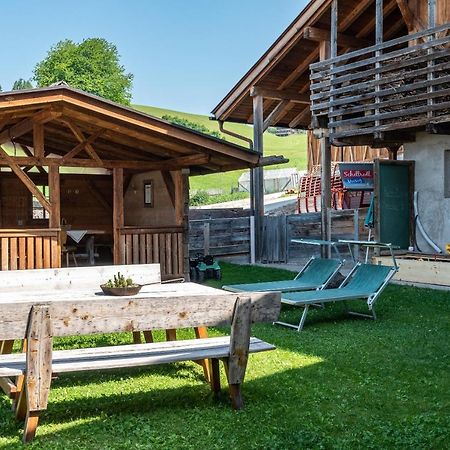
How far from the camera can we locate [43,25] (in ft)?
259

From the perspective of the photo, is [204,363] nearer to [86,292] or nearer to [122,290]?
[122,290]

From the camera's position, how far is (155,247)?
37.6 feet

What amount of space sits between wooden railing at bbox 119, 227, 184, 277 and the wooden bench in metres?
6.20

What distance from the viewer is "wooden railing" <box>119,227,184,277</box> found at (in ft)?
36.9

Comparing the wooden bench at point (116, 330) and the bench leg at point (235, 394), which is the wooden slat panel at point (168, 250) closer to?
the wooden bench at point (116, 330)

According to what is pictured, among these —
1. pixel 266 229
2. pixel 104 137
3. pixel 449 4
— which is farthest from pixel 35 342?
pixel 266 229

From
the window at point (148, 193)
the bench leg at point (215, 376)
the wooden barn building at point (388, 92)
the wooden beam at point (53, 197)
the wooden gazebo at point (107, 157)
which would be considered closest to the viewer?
the bench leg at point (215, 376)

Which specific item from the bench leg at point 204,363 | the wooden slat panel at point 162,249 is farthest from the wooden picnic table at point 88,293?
the wooden slat panel at point 162,249

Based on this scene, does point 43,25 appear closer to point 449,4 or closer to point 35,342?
point 449,4

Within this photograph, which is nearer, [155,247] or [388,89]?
[155,247]

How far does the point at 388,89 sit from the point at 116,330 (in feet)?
30.6

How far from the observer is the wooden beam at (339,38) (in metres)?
15.0

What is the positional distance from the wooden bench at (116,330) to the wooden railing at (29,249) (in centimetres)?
543

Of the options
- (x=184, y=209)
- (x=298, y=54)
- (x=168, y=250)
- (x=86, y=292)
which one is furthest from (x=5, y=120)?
(x=298, y=54)
